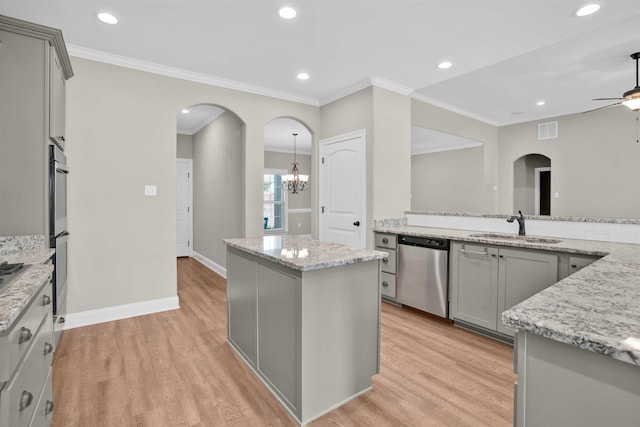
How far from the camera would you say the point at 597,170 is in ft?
18.8

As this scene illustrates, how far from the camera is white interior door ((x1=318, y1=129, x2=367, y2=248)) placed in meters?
4.05

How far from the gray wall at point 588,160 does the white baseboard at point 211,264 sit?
5.68 metres

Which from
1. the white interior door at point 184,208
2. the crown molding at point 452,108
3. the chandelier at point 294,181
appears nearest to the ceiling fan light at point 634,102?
the crown molding at point 452,108

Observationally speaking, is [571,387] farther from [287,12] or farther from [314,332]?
[287,12]

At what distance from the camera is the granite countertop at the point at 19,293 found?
99 cm

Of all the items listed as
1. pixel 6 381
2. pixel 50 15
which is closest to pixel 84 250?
pixel 50 15

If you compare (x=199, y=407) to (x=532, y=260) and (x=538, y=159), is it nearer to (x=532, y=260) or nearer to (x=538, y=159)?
(x=532, y=260)

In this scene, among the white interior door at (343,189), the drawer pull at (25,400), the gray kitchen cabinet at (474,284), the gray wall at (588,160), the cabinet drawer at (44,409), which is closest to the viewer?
the drawer pull at (25,400)

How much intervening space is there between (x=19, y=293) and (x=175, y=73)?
121 inches

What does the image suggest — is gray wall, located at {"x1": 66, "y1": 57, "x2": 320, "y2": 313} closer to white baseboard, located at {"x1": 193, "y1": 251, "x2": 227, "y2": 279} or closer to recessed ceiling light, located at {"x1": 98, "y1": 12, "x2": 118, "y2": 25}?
recessed ceiling light, located at {"x1": 98, "y1": 12, "x2": 118, "y2": 25}

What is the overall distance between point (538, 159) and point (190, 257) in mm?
8154

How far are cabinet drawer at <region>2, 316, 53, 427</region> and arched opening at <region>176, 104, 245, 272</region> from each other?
2.83m

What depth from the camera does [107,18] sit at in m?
2.59

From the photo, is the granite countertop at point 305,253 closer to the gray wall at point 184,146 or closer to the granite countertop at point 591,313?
the granite countertop at point 591,313
